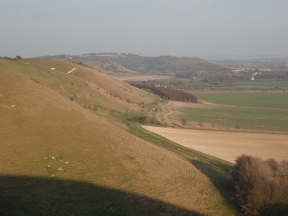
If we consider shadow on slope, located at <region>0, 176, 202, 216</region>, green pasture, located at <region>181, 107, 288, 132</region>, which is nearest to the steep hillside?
green pasture, located at <region>181, 107, 288, 132</region>

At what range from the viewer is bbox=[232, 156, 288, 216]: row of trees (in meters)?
24.0

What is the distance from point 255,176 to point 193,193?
4156 mm

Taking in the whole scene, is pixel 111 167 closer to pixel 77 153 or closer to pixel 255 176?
pixel 77 153

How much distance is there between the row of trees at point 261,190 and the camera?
2395 centimetres

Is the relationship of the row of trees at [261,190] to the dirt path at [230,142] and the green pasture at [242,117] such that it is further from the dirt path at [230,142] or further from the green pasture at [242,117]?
the green pasture at [242,117]

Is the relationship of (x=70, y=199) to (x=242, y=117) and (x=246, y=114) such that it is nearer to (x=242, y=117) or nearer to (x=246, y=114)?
(x=242, y=117)

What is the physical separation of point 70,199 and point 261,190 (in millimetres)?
11626

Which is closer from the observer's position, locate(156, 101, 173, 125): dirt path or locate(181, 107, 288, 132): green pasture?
locate(181, 107, 288, 132): green pasture

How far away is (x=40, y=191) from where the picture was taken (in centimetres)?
2327

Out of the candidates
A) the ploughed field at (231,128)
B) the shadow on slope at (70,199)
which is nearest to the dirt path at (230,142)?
the ploughed field at (231,128)

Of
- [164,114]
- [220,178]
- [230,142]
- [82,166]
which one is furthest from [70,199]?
[164,114]

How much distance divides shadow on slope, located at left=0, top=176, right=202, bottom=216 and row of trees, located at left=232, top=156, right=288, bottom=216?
3428 millimetres

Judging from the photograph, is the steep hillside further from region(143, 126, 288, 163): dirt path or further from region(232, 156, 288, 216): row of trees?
region(232, 156, 288, 216): row of trees

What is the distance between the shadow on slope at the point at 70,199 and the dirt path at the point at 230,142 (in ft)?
68.2
